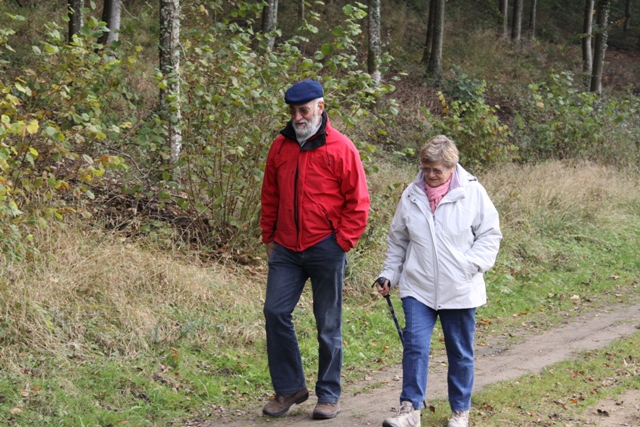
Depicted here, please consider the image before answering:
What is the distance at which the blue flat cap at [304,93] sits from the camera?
17.4 feet

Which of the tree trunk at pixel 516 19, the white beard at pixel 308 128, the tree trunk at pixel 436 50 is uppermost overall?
the tree trunk at pixel 516 19

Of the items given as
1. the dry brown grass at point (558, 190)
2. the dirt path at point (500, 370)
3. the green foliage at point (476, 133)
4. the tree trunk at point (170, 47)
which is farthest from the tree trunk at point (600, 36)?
the tree trunk at point (170, 47)

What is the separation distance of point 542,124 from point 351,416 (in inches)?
569

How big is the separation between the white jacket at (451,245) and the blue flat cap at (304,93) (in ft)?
3.14

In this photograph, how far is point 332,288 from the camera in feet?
18.1

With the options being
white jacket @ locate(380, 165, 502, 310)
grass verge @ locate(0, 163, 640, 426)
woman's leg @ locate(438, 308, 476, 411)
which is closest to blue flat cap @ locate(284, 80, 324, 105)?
white jacket @ locate(380, 165, 502, 310)

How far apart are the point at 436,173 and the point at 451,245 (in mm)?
489

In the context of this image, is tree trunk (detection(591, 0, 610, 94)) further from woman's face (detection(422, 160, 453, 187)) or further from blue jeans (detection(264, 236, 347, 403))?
blue jeans (detection(264, 236, 347, 403))

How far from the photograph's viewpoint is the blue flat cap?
5305 millimetres

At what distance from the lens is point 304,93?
17.4 feet

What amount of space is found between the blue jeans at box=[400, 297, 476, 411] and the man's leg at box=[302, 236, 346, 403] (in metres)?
0.55

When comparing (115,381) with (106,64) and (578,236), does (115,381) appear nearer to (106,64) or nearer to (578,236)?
(106,64)

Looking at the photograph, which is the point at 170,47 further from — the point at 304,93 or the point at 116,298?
the point at 304,93

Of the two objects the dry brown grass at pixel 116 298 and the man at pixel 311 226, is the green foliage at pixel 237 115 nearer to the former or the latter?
the dry brown grass at pixel 116 298
